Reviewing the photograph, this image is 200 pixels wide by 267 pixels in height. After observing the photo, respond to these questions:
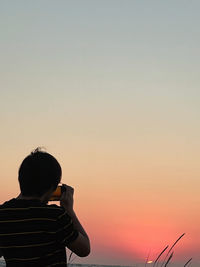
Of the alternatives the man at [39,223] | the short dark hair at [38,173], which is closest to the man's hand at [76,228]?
the man at [39,223]

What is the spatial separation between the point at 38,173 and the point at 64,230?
0.39 meters

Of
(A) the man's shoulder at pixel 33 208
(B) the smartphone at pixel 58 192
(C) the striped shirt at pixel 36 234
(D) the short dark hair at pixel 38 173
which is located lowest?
(C) the striped shirt at pixel 36 234

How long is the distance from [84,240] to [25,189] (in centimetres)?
50

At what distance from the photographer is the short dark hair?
10.9 feet

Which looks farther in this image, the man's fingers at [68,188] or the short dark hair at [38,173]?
the man's fingers at [68,188]

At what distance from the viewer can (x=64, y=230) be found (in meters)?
3.33

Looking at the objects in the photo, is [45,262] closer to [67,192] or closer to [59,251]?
[59,251]

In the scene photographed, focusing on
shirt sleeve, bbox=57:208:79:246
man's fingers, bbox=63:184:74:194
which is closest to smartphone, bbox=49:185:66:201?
man's fingers, bbox=63:184:74:194

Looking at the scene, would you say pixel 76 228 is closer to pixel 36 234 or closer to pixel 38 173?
pixel 36 234

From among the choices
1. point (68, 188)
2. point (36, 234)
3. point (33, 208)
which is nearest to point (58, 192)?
point (68, 188)

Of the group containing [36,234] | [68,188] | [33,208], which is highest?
[68,188]

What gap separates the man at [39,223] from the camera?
3.31 metres

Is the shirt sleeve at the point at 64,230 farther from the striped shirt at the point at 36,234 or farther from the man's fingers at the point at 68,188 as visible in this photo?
the man's fingers at the point at 68,188

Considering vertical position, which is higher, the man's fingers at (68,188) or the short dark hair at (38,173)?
the short dark hair at (38,173)
